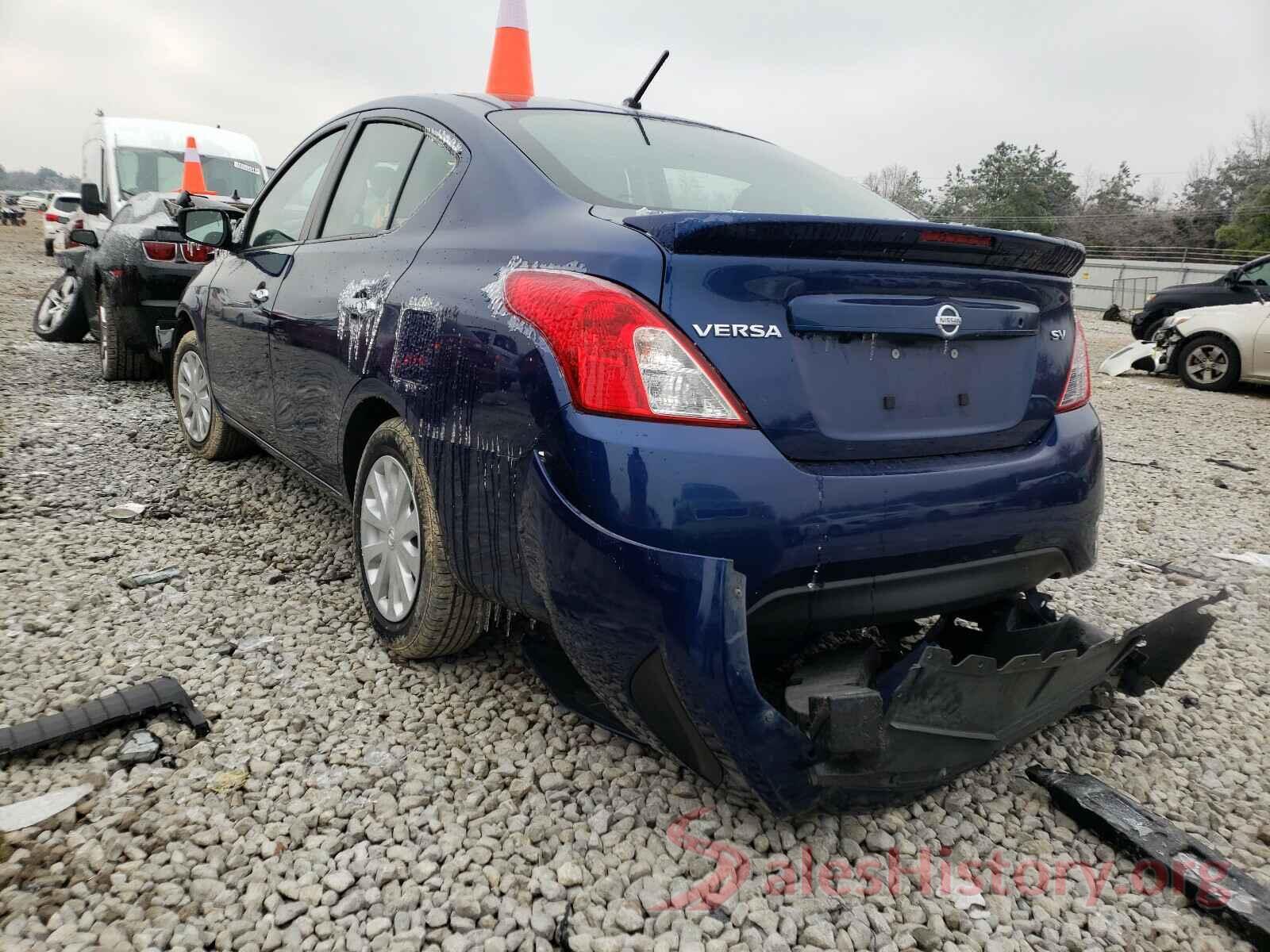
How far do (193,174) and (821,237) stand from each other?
10006mm

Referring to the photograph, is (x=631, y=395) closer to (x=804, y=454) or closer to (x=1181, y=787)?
(x=804, y=454)

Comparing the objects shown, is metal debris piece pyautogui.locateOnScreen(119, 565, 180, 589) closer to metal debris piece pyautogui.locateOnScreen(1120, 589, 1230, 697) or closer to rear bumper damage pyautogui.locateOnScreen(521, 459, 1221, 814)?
rear bumper damage pyautogui.locateOnScreen(521, 459, 1221, 814)

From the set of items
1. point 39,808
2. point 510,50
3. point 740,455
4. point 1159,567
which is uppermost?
point 510,50

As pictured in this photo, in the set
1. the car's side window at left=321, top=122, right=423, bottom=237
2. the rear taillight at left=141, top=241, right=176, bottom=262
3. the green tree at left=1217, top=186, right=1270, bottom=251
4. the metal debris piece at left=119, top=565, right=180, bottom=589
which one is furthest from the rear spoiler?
the green tree at left=1217, top=186, right=1270, bottom=251

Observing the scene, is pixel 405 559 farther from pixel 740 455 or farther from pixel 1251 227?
pixel 1251 227

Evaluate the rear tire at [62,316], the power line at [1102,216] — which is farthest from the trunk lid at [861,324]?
the power line at [1102,216]

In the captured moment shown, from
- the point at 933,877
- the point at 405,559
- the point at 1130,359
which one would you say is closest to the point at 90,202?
the point at 405,559

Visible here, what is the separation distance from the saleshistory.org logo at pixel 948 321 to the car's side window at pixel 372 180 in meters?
1.69

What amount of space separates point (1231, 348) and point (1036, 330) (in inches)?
383

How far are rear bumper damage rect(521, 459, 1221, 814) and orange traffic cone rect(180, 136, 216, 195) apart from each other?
31.6ft

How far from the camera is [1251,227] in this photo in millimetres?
34188

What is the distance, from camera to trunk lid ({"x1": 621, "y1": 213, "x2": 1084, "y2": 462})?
1.70 metres

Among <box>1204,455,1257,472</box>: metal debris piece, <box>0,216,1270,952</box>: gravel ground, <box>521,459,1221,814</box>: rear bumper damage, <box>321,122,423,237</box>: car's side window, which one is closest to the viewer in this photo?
<box>521,459,1221,814</box>: rear bumper damage

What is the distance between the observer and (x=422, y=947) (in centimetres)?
162
